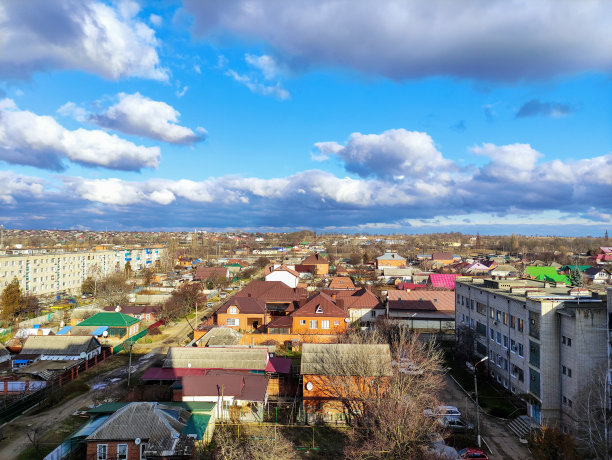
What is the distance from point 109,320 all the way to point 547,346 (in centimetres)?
4090

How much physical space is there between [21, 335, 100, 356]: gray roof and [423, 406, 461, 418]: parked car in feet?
92.0

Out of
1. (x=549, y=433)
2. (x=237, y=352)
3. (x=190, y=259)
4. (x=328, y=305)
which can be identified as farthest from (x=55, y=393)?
(x=190, y=259)

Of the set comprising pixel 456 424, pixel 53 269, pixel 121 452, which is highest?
pixel 53 269

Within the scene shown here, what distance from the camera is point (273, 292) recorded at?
51.4m

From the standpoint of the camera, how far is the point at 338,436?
68.5ft

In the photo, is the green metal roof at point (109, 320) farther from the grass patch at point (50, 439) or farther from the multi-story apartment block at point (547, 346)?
the multi-story apartment block at point (547, 346)

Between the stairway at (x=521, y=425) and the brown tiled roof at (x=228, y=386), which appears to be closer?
the stairway at (x=521, y=425)

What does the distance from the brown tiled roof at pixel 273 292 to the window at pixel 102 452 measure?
109 feet

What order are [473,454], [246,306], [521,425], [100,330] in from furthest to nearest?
[246,306], [100,330], [521,425], [473,454]

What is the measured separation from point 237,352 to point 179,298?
85.9ft

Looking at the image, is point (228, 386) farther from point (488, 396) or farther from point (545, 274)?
point (545, 274)

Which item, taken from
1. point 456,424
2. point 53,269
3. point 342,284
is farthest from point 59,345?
point 53,269

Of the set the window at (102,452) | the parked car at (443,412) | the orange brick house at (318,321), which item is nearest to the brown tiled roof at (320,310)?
the orange brick house at (318,321)

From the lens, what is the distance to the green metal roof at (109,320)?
138 feet
